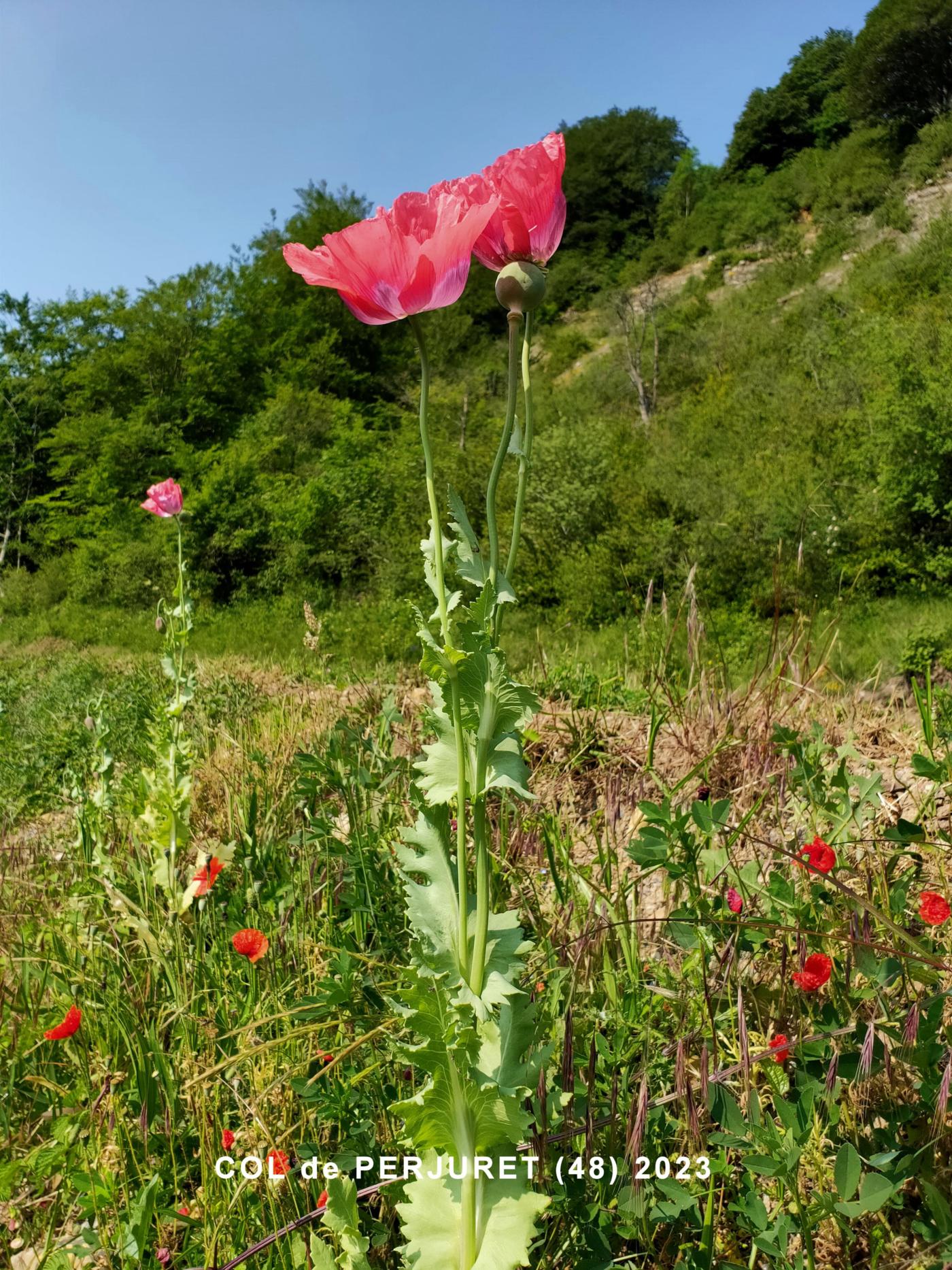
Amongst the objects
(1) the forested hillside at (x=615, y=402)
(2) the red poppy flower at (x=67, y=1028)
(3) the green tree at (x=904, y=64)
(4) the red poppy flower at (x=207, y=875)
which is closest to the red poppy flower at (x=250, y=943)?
(2) the red poppy flower at (x=67, y=1028)

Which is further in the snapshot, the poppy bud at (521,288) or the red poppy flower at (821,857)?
the red poppy flower at (821,857)

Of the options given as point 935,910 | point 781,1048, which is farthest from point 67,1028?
point 935,910

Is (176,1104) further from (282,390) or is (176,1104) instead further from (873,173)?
(873,173)

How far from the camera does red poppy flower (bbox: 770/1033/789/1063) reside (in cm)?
94

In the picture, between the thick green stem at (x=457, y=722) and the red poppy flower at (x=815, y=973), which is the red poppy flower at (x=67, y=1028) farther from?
the red poppy flower at (x=815, y=973)

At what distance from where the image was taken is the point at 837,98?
30359 millimetres

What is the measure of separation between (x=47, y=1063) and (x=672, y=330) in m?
22.4

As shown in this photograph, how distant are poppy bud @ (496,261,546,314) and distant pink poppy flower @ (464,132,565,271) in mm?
33

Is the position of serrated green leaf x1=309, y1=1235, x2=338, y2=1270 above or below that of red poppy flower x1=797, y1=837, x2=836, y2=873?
below

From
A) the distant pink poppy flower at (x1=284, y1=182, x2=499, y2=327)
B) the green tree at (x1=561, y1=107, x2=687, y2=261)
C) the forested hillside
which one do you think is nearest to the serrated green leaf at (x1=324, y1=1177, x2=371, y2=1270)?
the distant pink poppy flower at (x1=284, y1=182, x2=499, y2=327)

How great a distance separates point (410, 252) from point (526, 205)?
0.13 metres

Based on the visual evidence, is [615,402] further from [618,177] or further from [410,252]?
[618,177]

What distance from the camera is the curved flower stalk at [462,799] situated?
0.67m

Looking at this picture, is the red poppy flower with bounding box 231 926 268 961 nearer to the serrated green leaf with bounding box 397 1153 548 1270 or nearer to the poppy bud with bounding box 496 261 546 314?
the serrated green leaf with bounding box 397 1153 548 1270
